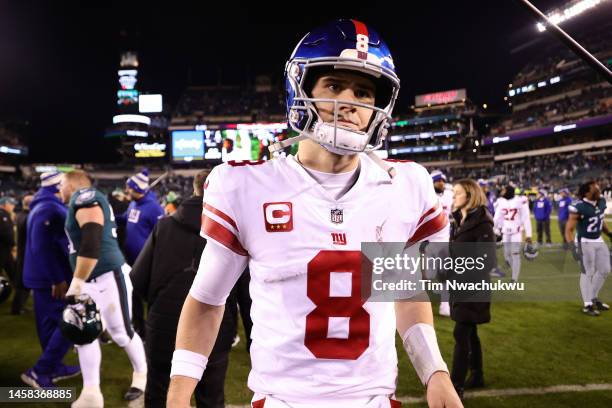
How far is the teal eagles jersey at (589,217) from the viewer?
727 centimetres

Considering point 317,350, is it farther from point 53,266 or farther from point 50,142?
point 50,142

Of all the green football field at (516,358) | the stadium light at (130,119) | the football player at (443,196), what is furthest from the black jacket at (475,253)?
the stadium light at (130,119)

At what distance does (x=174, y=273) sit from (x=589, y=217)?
272 inches

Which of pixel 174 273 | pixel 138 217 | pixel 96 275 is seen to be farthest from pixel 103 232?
pixel 138 217

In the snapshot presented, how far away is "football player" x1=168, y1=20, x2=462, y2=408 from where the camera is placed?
1.54m

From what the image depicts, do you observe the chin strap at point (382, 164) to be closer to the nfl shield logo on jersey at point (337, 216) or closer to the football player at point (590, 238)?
the nfl shield logo on jersey at point (337, 216)

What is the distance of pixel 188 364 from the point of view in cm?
160

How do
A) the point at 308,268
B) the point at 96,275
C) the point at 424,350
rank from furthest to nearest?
the point at 96,275 → the point at 424,350 → the point at 308,268

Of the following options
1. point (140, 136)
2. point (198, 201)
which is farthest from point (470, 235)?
point (140, 136)

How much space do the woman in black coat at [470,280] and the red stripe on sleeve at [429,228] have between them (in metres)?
2.89

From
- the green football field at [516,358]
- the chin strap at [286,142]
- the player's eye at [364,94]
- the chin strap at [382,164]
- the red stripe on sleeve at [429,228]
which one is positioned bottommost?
the green football field at [516,358]

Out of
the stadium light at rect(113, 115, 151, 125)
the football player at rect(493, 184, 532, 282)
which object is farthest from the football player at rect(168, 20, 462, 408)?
the stadium light at rect(113, 115, 151, 125)

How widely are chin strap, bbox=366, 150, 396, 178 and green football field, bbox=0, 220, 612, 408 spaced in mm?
3415

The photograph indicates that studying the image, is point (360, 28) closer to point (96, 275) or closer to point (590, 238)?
point (96, 275)
